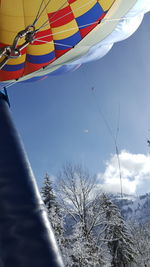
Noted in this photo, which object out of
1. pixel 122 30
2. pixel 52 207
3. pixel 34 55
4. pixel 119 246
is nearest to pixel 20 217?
pixel 34 55

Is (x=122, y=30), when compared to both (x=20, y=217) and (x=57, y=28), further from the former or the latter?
(x=20, y=217)

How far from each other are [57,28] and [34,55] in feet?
2.05

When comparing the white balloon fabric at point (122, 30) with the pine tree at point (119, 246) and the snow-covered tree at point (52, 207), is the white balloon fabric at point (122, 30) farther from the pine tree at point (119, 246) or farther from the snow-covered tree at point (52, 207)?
the pine tree at point (119, 246)

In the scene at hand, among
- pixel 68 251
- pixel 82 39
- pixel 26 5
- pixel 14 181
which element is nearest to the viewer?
pixel 14 181

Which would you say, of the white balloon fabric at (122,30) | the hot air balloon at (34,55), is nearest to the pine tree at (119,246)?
the white balloon fabric at (122,30)

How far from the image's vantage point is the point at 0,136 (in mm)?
2961

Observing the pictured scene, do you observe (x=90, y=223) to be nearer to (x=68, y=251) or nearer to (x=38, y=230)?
(x=68, y=251)

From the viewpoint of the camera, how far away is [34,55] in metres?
4.70

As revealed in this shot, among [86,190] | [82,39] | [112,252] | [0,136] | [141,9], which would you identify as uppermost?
[141,9]

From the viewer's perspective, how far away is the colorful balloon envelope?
4086mm

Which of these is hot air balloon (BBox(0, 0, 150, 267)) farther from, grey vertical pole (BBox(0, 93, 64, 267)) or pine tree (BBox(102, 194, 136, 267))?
pine tree (BBox(102, 194, 136, 267))

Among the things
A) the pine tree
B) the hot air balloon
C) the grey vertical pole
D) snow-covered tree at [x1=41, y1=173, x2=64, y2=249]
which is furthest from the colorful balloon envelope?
the pine tree

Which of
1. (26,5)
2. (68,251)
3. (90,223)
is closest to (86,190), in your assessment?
(90,223)

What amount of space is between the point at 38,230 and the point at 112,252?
21.5 m
